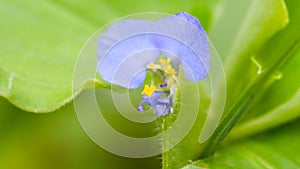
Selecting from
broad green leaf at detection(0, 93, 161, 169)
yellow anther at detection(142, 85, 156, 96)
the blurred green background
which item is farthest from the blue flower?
broad green leaf at detection(0, 93, 161, 169)

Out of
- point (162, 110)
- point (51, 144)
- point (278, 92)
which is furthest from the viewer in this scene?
point (51, 144)

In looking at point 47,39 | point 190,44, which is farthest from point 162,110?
point 47,39

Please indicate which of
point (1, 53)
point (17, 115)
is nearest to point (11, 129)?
point (17, 115)

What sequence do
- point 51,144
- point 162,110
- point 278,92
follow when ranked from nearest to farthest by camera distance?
point 162,110 → point 278,92 → point 51,144

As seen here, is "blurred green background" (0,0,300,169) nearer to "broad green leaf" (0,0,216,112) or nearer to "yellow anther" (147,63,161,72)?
"broad green leaf" (0,0,216,112)

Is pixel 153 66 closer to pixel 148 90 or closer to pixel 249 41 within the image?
pixel 148 90

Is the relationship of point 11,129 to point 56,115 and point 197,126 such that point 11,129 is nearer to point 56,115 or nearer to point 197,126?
point 56,115
